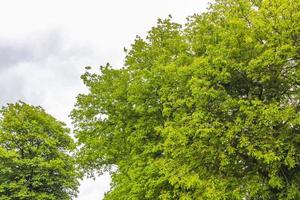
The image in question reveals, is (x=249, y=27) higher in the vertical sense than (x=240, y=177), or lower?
higher

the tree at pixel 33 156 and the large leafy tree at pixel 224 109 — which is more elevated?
the tree at pixel 33 156

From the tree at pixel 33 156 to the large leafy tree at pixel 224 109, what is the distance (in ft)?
59.6

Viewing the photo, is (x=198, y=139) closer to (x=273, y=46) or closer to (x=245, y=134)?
(x=245, y=134)

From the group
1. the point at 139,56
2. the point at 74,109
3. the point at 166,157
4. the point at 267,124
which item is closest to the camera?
the point at 267,124

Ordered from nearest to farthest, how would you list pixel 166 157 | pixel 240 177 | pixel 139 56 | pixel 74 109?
pixel 240 177, pixel 166 157, pixel 139 56, pixel 74 109

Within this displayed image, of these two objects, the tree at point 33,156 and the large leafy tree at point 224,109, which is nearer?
the large leafy tree at point 224,109

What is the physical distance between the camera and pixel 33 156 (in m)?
45.1

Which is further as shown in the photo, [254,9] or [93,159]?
[93,159]

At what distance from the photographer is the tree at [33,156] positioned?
42.2 metres

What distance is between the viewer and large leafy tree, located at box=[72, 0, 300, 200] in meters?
20.3

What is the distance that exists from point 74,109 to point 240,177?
50.2ft

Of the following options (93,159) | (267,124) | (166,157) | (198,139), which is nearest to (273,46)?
(267,124)

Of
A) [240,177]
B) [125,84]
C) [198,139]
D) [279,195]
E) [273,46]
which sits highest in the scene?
[125,84]

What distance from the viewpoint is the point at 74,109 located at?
32438mm
